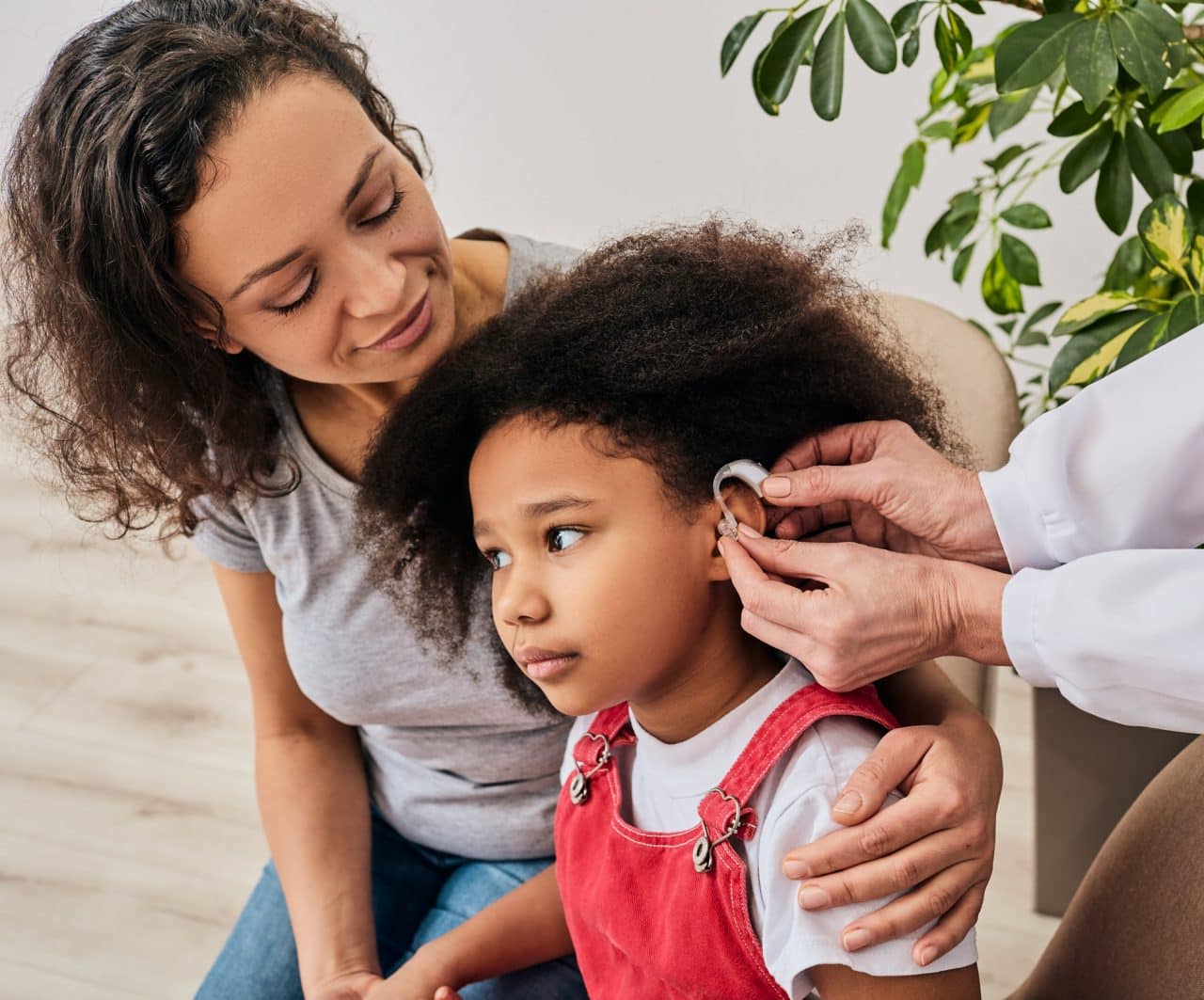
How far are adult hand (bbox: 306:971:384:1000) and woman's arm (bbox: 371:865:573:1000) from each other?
0.05 metres

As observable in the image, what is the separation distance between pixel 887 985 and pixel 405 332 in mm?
657

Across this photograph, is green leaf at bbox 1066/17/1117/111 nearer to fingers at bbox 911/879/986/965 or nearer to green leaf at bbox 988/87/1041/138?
green leaf at bbox 988/87/1041/138

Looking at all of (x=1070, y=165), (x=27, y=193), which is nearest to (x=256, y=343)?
(x=27, y=193)

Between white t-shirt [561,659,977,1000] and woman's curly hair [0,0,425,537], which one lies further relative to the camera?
woman's curly hair [0,0,425,537]

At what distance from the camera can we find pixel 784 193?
6.87 ft

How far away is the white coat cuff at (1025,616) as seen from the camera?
0.84m

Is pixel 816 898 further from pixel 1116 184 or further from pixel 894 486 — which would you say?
pixel 1116 184

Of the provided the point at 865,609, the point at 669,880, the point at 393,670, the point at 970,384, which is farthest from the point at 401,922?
the point at 970,384

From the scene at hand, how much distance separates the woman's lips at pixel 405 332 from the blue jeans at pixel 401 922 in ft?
1.96

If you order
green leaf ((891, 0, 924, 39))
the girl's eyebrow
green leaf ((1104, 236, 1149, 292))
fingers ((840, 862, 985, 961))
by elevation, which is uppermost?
green leaf ((891, 0, 924, 39))

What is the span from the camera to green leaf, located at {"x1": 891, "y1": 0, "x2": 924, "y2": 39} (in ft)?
4.01

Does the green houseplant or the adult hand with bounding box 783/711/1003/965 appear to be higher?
the green houseplant

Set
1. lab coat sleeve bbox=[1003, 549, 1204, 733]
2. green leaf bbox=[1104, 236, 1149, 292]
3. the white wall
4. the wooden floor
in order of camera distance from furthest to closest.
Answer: the white wall < the wooden floor < green leaf bbox=[1104, 236, 1149, 292] < lab coat sleeve bbox=[1003, 549, 1204, 733]

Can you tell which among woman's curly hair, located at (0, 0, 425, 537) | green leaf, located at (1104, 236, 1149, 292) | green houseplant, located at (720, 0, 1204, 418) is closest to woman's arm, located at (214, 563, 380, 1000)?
woman's curly hair, located at (0, 0, 425, 537)
